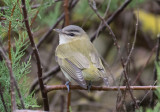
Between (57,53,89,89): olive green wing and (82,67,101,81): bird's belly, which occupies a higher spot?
(57,53,89,89): olive green wing

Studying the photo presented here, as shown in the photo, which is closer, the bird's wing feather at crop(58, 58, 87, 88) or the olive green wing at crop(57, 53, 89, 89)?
the bird's wing feather at crop(58, 58, 87, 88)

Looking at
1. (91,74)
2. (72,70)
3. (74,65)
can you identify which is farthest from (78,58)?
(91,74)

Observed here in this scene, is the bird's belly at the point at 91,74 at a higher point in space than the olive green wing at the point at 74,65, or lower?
lower

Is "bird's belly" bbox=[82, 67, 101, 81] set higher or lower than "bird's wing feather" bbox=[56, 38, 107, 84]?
lower

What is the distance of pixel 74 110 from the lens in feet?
19.7

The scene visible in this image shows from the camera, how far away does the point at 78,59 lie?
3.55 meters

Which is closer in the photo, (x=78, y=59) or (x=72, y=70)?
(x=72, y=70)

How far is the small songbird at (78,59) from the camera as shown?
3234mm

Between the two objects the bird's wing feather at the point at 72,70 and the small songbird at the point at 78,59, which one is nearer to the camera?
the bird's wing feather at the point at 72,70

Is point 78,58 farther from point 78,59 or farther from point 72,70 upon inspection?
point 72,70

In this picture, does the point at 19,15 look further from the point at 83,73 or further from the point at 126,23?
the point at 126,23

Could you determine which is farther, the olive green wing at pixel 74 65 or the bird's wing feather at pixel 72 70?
the olive green wing at pixel 74 65

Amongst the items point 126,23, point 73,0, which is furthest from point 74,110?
point 73,0

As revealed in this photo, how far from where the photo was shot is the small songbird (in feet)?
10.6
